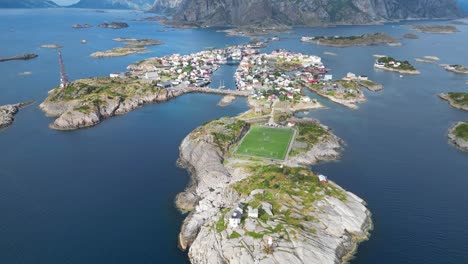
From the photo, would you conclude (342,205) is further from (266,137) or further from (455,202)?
(266,137)

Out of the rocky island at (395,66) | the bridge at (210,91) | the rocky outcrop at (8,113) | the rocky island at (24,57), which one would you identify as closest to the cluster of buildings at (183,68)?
the bridge at (210,91)

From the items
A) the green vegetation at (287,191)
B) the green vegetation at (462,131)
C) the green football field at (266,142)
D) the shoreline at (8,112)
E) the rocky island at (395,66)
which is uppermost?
the rocky island at (395,66)

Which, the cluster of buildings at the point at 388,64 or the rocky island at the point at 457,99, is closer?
the rocky island at the point at 457,99

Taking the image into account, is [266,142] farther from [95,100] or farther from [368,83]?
[368,83]

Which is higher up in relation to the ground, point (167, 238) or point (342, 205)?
point (342, 205)

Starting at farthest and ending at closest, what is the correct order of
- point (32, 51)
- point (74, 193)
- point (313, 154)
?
point (32, 51) → point (313, 154) → point (74, 193)

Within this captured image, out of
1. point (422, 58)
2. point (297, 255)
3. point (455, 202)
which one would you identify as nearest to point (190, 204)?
point (297, 255)

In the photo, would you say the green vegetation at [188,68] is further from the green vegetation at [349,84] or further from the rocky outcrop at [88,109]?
the green vegetation at [349,84]
